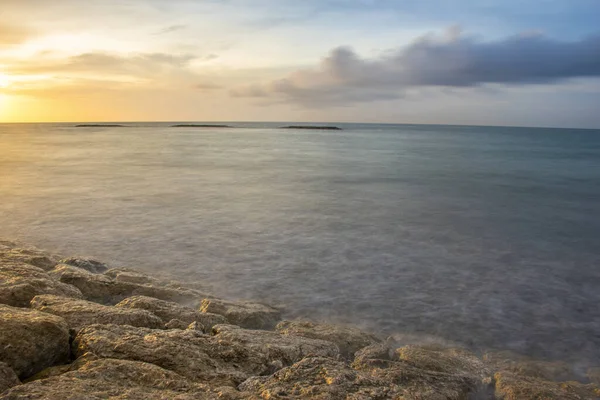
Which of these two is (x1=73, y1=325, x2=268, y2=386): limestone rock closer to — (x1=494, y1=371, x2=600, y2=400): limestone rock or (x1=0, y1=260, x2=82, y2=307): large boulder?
(x1=0, y1=260, x2=82, y2=307): large boulder

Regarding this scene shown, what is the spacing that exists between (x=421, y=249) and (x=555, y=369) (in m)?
5.11

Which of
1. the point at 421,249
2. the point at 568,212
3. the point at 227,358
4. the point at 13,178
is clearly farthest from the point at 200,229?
the point at 13,178

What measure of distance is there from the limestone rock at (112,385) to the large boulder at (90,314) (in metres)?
1.05

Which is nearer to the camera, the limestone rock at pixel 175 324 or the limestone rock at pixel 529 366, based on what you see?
the limestone rock at pixel 175 324

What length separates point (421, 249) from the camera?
10188mm

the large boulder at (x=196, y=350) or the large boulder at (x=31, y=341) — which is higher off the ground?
the large boulder at (x=31, y=341)

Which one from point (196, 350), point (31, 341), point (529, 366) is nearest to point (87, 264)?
point (31, 341)

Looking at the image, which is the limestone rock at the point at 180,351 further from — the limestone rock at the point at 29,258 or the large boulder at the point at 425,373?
the limestone rock at the point at 29,258

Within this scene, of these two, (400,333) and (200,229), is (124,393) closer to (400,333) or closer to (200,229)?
(400,333)

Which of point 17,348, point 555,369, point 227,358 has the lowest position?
point 555,369

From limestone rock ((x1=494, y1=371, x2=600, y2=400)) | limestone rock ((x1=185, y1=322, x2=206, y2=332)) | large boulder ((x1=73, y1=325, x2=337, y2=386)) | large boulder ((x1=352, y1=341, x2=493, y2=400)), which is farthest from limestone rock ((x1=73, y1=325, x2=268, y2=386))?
limestone rock ((x1=494, y1=371, x2=600, y2=400))

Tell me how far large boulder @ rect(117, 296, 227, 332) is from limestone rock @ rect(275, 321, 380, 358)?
2.85ft

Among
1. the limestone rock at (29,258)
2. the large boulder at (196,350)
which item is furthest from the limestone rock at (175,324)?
the limestone rock at (29,258)

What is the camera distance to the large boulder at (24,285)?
16.3ft
